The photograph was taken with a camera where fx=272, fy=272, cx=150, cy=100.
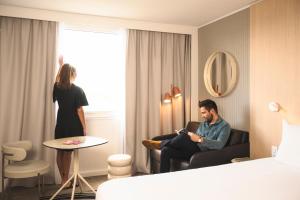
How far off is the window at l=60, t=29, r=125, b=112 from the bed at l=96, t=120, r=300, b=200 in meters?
2.19

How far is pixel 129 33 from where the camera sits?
4.10 metres

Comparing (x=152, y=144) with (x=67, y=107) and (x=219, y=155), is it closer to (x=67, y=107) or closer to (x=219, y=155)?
(x=219, y=155)

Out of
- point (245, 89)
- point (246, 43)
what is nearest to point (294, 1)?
point (246, 43)

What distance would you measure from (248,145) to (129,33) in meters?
2.31

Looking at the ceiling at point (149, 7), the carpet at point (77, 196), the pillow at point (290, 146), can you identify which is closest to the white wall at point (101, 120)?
the ceiling at point (149, 7)

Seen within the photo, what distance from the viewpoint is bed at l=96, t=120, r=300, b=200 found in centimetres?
176

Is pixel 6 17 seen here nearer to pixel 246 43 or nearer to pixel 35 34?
pixel 35 34

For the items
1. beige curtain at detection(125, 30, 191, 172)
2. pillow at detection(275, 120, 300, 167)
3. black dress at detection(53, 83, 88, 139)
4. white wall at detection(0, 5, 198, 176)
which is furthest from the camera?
beige curtain at detection(125, 30, 191, 172)

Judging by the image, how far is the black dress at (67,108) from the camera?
135 inches

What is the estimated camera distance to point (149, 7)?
137 inches

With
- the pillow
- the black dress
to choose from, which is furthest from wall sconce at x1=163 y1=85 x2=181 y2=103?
the pillow

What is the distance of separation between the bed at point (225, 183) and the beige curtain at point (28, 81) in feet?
6.47

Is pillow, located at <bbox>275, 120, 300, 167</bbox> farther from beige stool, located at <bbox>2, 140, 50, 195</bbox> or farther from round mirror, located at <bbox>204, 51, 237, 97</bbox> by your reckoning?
beige stool, located at <bbox>2, 140, 50, 195</bbox>

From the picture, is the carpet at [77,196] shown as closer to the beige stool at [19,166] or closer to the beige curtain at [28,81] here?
the beige stool at [19,166]
